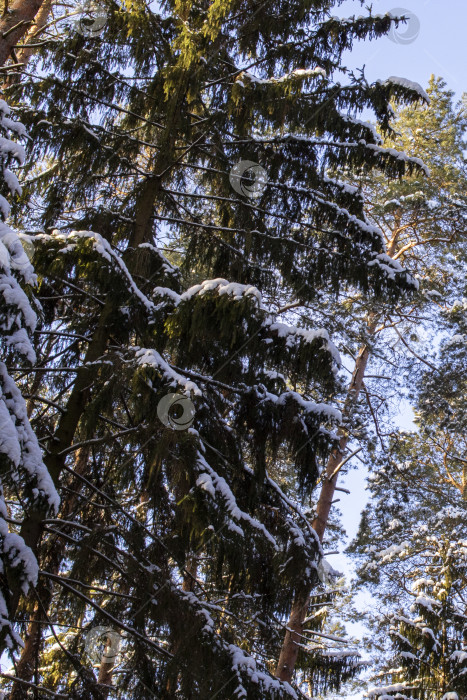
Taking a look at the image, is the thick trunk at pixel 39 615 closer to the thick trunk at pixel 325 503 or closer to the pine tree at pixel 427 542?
the thick trunk at pixel 325 503

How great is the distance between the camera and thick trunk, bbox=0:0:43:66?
256 inches

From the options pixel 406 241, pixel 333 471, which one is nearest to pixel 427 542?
pixel 333 471

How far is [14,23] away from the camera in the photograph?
272 inches

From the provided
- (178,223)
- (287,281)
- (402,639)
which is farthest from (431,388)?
(178,223)

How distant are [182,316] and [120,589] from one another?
6.69ft

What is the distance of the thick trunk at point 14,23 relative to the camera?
6.50 m

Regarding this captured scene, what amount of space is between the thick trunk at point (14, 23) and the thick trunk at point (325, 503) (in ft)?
18.9

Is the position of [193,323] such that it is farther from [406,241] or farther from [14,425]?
[406,241]

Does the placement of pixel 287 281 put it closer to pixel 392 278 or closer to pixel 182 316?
pixel 392 278

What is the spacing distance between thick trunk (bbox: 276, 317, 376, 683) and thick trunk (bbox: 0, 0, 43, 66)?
227 inches

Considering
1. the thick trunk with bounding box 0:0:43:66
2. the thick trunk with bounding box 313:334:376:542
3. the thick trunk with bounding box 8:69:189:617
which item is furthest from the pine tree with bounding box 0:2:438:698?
the thick trunk with bounding box 313:334:376:542

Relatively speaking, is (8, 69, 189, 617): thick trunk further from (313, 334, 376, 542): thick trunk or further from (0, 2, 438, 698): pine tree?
(313, 334, 376, 542): thick trunk

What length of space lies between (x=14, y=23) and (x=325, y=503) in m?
8.30

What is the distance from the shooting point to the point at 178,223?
22.4 feet
